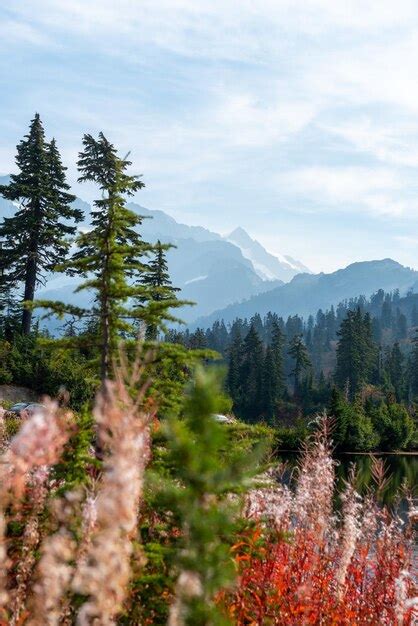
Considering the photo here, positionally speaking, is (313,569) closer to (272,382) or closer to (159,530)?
(159,530)

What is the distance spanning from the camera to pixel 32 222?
43.4 m

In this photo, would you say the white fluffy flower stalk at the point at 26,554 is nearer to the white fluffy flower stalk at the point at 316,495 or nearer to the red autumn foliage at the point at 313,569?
the red autumn foliage at the point at 313,569

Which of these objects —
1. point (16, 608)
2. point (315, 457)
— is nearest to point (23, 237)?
point (315, 457)

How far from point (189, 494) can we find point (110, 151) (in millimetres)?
47100

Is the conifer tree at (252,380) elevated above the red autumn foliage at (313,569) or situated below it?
below

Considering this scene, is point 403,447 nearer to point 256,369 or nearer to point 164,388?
point 256,369

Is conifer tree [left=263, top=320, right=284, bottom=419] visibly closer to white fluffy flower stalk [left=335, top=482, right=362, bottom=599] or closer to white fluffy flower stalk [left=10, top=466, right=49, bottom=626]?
white fluffy flower stalk [left=335, top=482, right=362, bottom=599]

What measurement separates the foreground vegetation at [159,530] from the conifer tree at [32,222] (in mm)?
37621

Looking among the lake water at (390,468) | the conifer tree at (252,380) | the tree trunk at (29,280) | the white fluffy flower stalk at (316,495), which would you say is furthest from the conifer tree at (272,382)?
the white fluffy flower stalk at (316,495)

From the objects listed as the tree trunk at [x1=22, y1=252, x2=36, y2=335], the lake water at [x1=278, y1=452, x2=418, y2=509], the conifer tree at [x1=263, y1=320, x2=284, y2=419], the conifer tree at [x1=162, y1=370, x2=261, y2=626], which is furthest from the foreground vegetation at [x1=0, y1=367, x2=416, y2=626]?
the conifer tree at [x1=263, y1=320, x2=284, y2=419]

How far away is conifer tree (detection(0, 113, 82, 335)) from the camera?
43.6 m

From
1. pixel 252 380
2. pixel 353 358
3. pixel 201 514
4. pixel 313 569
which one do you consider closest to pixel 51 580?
pixel 201 514

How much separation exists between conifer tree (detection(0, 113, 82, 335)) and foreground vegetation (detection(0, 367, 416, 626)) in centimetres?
3762

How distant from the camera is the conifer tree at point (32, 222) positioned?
143 feet
